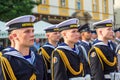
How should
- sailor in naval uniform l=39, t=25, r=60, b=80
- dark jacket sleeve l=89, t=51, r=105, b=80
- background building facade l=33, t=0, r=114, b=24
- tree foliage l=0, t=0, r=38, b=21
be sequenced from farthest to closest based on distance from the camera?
background building facade l=33, t=0, r=114, b=24
tree foliage l=0, t=0, r=38, b=21
sailor in naval uniform l=39, t=25, r=60, b=80
dark jacket sleeve l=89, t=51, r=105, b=80

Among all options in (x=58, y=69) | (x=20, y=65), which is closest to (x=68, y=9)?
(x=58, y=69)

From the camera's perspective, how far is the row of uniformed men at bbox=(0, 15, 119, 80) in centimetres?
466

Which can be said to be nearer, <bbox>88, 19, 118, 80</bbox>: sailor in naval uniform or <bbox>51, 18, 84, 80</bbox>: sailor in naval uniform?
<bbox>51, 18, 84, 80</bbox>: sailor in naval uniform

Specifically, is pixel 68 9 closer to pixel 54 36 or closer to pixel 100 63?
pixel 54 36

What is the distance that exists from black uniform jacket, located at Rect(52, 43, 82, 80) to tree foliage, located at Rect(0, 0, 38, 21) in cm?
1282

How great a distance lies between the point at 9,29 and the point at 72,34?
4.20ft

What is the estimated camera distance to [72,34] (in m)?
5.90

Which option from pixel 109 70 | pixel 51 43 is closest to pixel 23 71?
pixel 109 70

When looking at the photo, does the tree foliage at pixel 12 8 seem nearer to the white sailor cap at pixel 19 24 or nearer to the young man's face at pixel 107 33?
the young man's face at pixel 107 33

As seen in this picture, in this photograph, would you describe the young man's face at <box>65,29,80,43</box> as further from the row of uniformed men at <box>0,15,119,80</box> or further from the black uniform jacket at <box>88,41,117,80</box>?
the black uniform jacket at <box>88,41,117,80</box>

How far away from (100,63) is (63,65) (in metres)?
0.79

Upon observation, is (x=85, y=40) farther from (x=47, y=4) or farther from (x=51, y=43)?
(x=47, y=4)

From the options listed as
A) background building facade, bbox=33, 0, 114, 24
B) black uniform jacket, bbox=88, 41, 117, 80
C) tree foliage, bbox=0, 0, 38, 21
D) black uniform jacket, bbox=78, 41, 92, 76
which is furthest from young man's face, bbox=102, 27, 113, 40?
background building facade, bbox=33, 0, 114, 24

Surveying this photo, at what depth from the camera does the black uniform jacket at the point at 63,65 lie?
550 centimetres
